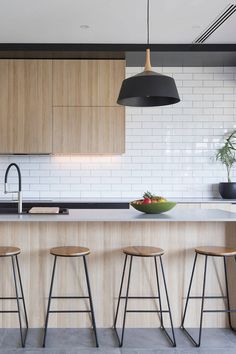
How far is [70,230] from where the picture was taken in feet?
9.95

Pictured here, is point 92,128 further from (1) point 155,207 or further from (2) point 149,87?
(2) point 149,87

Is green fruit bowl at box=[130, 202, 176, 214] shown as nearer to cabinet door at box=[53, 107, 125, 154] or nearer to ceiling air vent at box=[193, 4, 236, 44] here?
cabinet door at box=[53, 107, 125, 154]

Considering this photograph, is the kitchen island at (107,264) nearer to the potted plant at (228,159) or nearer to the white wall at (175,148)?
the potted plant at (228,159)

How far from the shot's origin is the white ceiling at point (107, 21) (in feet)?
11.4

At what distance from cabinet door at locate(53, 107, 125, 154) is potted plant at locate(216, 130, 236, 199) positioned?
4.56 feet

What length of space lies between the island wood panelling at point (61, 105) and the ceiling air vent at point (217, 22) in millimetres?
998

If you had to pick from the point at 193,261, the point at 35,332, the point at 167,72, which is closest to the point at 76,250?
the point at 35,332

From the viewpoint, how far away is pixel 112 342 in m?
2.76

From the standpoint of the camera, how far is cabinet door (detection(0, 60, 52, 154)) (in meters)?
4.57

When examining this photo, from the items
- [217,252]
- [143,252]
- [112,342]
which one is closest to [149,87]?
[143,252]

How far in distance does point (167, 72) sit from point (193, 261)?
2.92 metres

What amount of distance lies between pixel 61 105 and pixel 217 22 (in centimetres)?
205

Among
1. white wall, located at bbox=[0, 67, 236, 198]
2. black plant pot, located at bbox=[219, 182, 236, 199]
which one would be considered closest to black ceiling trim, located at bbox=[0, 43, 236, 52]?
white wall, located at bbox=[0, 67, 236, 198]

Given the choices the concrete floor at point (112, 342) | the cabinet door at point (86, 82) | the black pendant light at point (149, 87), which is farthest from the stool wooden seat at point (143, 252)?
the cabinet door at point (86, 82)
